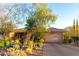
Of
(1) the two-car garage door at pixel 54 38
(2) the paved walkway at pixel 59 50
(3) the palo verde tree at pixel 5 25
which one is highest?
(3) the palo verde tree at pixel 5 25

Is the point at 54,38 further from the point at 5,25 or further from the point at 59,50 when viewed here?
the point at 5,25

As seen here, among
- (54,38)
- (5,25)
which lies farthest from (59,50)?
(5,25)

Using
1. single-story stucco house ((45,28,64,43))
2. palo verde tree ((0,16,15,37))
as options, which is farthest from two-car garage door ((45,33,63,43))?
palo verde tree ((0,16,15,37))

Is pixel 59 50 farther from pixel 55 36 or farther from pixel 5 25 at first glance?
pixel 5 25

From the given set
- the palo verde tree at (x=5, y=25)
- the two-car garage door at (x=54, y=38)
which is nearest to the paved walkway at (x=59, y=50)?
the two-car garage door at (x=54, y=38)

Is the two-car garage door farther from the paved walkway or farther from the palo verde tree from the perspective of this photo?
the palo verde tree

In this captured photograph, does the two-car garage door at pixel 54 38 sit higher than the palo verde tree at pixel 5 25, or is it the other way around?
the palo verde tree at pixel 5 25

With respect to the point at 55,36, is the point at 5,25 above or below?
above

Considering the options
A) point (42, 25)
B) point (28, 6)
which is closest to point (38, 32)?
point (42, 25)

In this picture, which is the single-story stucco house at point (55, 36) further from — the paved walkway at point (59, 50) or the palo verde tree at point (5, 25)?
the palo verde tree at point (5, 25)

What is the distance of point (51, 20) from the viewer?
20.1ft

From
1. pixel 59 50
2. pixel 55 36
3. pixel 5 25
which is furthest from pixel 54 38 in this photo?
pixel 5 25

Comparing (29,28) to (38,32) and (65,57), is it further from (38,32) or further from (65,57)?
(65,57)

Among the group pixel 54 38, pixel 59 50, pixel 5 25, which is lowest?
pixel 59 50
